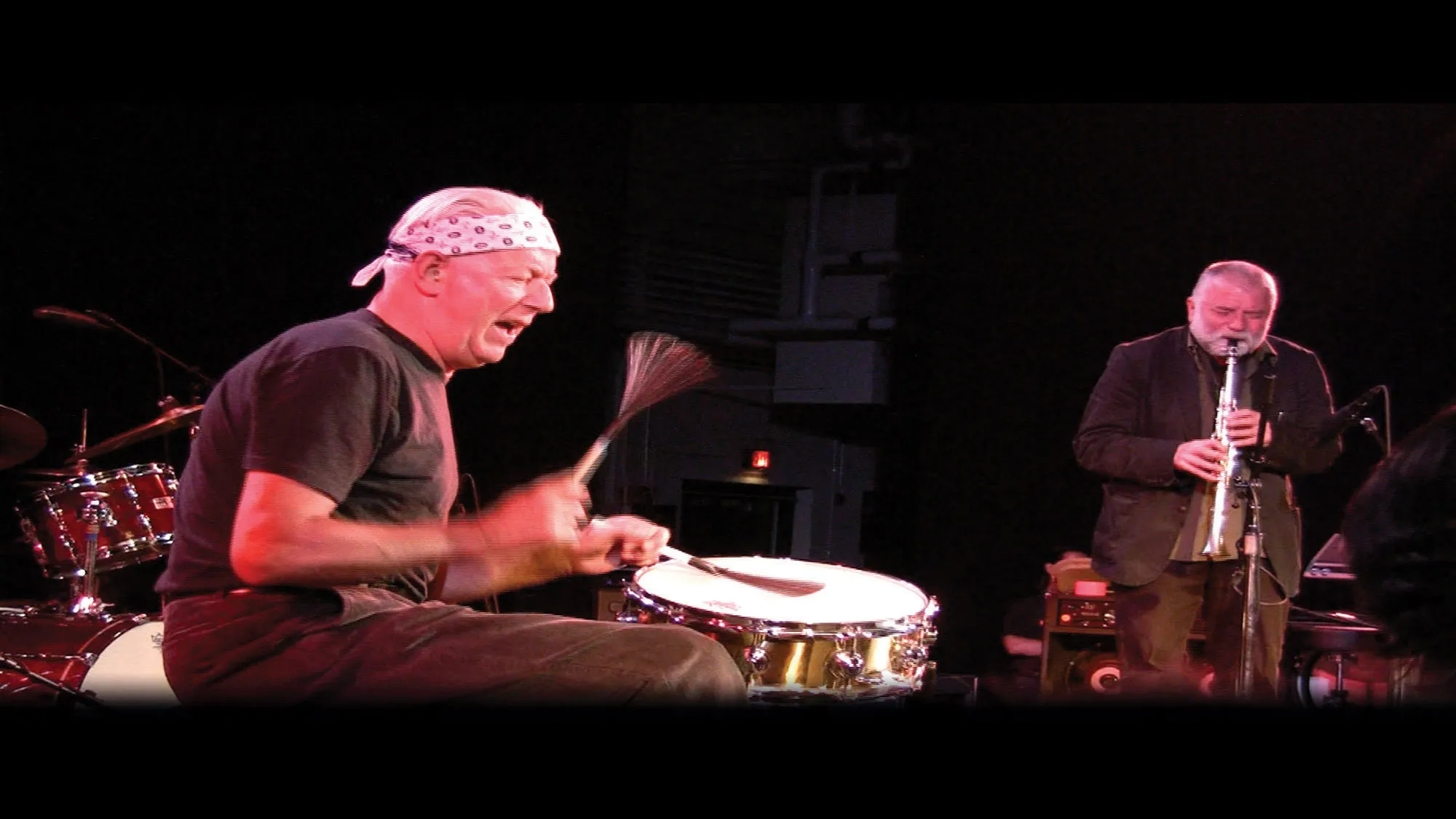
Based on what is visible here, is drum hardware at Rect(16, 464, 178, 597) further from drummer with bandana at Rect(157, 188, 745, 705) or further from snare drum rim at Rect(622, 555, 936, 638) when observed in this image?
drummer with bandana at Rect(157, 188, 745, 705)

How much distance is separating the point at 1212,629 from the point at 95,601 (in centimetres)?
409

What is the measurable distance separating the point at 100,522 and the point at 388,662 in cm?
321

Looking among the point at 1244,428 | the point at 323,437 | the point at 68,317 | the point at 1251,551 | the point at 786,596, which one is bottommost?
the point at 786,596

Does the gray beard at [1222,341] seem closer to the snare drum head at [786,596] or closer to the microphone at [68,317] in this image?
the snare drum head at [786,596]

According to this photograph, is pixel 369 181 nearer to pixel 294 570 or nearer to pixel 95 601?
pixel 95 601

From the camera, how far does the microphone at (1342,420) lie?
10.9 ft

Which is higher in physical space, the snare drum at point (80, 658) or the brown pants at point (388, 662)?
the brown pants at point (388, 662)

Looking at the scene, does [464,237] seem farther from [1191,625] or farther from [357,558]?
[1191,625]

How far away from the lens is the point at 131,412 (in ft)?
18.5

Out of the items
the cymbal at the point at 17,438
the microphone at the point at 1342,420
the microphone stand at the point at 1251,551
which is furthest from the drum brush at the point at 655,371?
the cymbal at the point at 17,438

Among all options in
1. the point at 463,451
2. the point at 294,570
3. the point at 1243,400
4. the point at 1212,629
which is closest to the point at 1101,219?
the point at 1243,400

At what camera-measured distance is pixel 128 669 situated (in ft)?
11.2

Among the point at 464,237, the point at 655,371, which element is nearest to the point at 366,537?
the point at 464,237

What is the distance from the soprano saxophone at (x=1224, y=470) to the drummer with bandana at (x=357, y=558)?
2.20 metres
